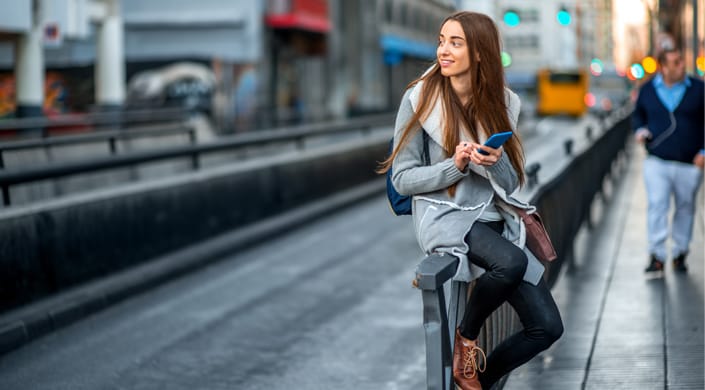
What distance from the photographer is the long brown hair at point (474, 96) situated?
13.9ft

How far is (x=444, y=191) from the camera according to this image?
4.28 m

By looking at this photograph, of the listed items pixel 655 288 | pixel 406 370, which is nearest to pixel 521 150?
pixel 406 370

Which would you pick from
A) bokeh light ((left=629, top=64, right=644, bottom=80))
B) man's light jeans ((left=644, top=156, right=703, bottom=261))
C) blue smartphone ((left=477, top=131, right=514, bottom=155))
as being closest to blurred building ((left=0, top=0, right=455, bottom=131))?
bokeh light ((left=629, top=64, right=644, bottom=80))

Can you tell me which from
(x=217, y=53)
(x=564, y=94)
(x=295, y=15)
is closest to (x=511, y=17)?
(x=295, y=15)

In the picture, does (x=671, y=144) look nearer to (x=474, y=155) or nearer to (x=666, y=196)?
(x=666, y=196)

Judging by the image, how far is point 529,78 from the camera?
119000 millimetres

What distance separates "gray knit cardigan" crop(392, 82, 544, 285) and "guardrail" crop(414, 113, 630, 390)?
12cm

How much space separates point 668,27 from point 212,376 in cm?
7672

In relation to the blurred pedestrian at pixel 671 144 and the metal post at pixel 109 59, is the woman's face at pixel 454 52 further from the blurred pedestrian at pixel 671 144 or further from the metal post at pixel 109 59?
the metal post at pixel 109 59

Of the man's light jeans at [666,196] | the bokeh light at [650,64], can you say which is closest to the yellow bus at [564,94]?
the bokeh light at [650,64]

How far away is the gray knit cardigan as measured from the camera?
420 centimetres

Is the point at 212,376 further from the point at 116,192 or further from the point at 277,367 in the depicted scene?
the point at 116,192

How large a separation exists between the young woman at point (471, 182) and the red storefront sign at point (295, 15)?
1655 inches

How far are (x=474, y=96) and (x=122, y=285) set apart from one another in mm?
5917
